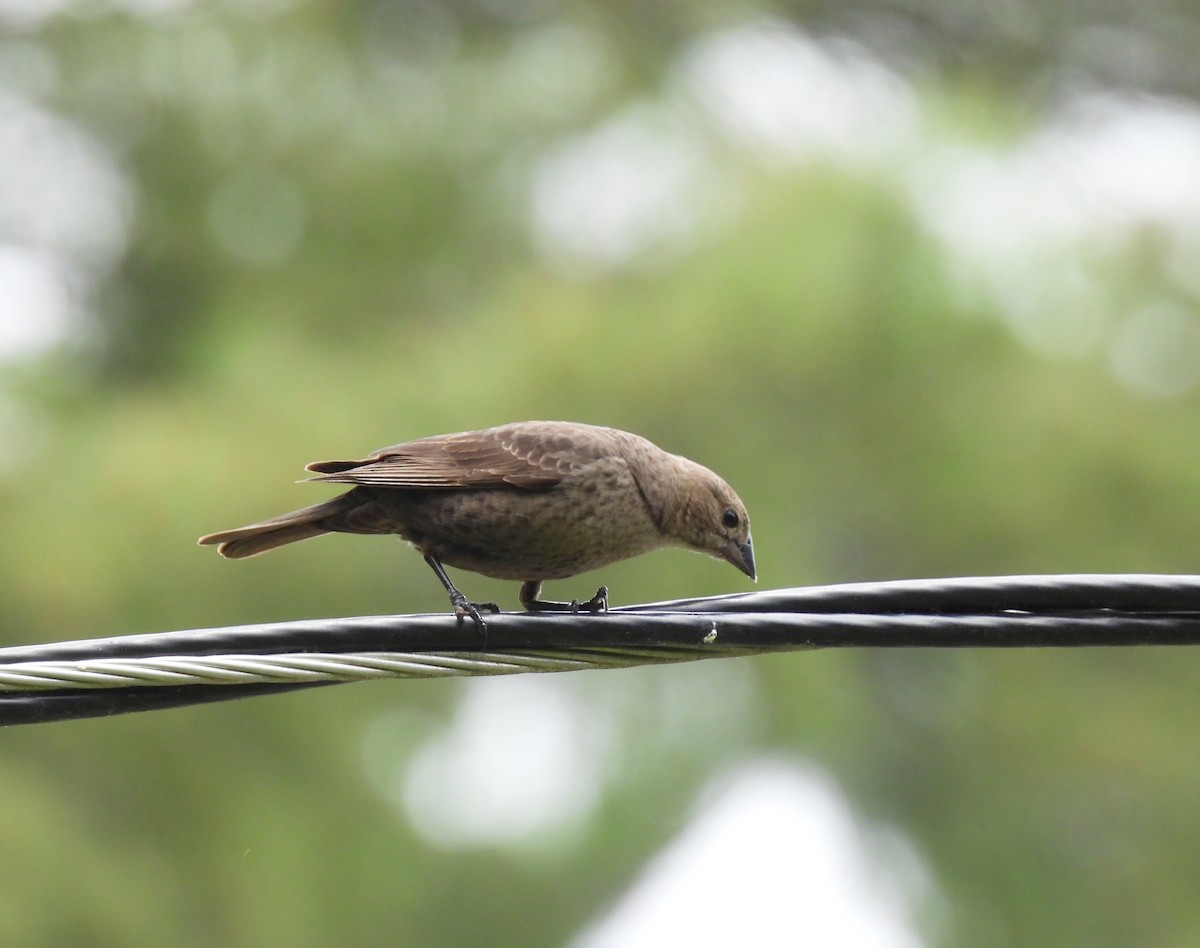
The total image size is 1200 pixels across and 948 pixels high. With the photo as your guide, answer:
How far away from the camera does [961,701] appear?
29.2 feet

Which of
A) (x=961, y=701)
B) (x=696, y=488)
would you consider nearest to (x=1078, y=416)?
(x=961, y=701)

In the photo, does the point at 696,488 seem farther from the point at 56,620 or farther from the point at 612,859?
the point at 56,620

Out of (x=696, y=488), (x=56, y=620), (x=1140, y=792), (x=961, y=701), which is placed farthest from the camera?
(x=961, y=701)

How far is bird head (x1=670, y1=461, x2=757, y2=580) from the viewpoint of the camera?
436cm

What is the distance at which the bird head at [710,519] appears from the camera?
4363mm

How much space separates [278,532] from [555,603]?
33.6 inches

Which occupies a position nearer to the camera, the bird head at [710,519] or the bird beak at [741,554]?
the bird head at [710,519]

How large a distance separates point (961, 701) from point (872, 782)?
2.86 feet

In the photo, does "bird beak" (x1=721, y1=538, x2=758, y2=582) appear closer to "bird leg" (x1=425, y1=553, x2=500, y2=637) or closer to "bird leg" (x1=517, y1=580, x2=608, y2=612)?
"bird leg" (x1=517, y1=580, x2=608, y2=612)

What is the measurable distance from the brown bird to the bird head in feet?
0.19

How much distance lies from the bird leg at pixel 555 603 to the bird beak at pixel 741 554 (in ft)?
1.64

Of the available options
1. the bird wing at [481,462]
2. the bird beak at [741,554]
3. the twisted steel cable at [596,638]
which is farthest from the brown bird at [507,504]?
the twisted steel cable at [596,638]

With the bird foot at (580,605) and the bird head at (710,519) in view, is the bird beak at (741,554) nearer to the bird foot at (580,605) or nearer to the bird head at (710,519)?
the bird head at (710,519)

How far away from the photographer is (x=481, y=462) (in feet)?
13.4
